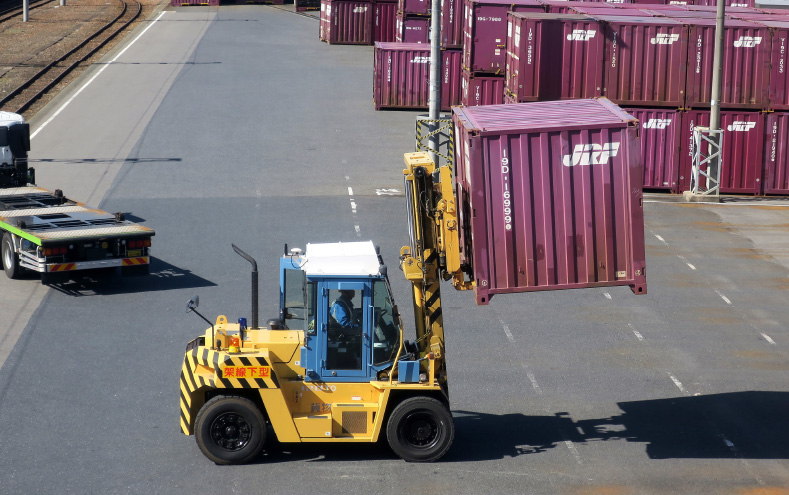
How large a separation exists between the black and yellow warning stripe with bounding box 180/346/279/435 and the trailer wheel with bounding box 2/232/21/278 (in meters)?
9.31

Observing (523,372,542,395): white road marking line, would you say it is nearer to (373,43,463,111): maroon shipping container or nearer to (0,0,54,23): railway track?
(373,43,463,111): maroon shipping container

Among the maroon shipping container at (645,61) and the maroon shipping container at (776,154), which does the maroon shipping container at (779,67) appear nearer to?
the maroon shipping container at (776,154)

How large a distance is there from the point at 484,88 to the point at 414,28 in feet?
41.5

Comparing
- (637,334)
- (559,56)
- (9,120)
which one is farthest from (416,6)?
(637,334)

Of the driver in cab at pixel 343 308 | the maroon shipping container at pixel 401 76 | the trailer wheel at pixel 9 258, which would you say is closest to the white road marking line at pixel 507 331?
the driver in cab at pixel 343 308

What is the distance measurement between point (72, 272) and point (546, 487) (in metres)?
12.2

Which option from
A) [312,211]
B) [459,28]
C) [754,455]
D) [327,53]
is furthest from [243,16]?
[754,455]

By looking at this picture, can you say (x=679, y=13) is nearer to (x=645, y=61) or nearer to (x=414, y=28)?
(x=645, y=61)

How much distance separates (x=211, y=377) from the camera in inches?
491

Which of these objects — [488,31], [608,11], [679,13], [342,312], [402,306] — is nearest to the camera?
[342,312]

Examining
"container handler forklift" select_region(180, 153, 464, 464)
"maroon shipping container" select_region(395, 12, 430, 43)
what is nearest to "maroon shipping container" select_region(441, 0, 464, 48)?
"maroon shipping container" select_region(395, 12, 430, 43)

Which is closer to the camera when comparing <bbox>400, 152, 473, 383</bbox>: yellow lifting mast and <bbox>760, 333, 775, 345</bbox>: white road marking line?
<bbox>400, 152, 473, 383</bbox>: yellow lifting mast

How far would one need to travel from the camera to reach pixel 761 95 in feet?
94.5

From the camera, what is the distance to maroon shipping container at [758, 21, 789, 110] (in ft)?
92.4
